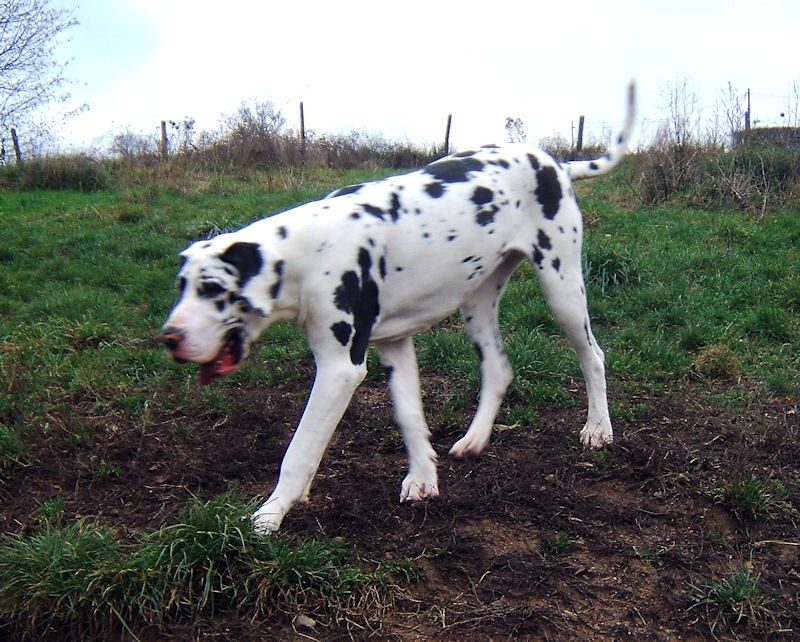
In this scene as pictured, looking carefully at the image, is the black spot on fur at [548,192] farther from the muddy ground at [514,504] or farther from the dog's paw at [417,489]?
the dog's paw at [417,489]

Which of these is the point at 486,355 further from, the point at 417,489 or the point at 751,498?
the point at 751,498

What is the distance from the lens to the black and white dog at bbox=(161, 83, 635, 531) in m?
3.11

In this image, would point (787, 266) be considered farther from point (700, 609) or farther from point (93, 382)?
point (93, 382)

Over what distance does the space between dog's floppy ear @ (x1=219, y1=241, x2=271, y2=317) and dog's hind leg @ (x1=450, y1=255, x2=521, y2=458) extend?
4.49 ft

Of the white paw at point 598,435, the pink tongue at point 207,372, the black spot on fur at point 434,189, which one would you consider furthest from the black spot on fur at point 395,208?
the white paw at point 598,435

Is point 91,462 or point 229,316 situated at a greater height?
point 229,316

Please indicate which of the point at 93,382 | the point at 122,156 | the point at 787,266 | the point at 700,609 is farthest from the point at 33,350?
the point at 122,156

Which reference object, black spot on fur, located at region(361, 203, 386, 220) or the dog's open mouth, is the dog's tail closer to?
black spot on fur, located at region(361, 203, 386, 220)

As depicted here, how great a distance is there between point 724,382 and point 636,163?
7.89 meters

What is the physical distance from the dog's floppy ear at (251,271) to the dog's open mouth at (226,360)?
0.45 feet

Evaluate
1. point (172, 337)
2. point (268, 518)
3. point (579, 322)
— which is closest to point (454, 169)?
point (579, 322)

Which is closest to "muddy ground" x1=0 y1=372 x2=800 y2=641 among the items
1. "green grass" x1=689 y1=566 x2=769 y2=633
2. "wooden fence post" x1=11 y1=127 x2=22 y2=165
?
"green grass" x1=689 y1=566 x2=769 y2=633

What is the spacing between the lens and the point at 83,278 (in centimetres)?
760

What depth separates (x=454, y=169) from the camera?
3895 millimetres
